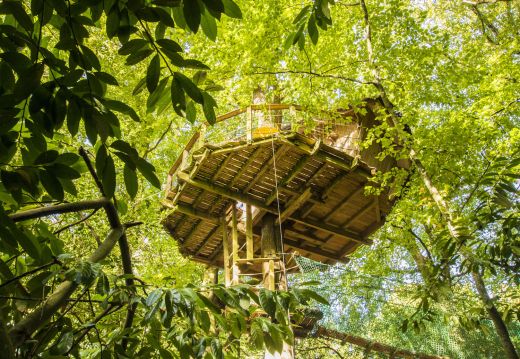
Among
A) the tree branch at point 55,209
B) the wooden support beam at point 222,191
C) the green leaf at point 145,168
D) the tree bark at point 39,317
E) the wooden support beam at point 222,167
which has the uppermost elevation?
the wooden support beam at point 222,167

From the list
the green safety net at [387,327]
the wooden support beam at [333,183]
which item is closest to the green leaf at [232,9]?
the wooden support beam at [333,183]

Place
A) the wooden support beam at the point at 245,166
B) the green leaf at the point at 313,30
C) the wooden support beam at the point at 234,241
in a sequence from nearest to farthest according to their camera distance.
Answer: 1. the green leaf at the point at 313,30
2. the wooden support beam at the point at 245,166
3. the wooden support beam at the point at 234,241

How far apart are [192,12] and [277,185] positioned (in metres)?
7.07

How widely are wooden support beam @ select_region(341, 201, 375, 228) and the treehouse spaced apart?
0.07 feet

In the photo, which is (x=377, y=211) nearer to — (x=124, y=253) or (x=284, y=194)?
(x=284, y=194)

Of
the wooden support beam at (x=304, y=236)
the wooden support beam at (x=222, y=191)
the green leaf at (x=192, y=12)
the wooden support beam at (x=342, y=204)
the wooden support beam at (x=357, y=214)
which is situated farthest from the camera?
the wooden support beam at (x=304, y=236)

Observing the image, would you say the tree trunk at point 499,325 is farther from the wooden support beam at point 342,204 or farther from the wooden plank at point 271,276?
the wooden plank at point 271,276

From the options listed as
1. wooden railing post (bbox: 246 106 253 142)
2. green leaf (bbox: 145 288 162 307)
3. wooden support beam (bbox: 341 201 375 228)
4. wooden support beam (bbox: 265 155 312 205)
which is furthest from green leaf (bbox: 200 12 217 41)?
wooden support beam (bbox: 341 201 375 228)

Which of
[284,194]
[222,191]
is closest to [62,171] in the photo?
[222,191]

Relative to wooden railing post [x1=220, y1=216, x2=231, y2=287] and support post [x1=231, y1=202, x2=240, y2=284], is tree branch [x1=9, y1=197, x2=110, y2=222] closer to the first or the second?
support post [x1=231, y1=202, x2=240, y2=284]

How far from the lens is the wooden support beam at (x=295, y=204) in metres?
8.10

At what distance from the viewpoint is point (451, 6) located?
507 inches

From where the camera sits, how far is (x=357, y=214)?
902 cm

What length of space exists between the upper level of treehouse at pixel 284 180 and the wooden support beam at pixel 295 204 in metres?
0.02
